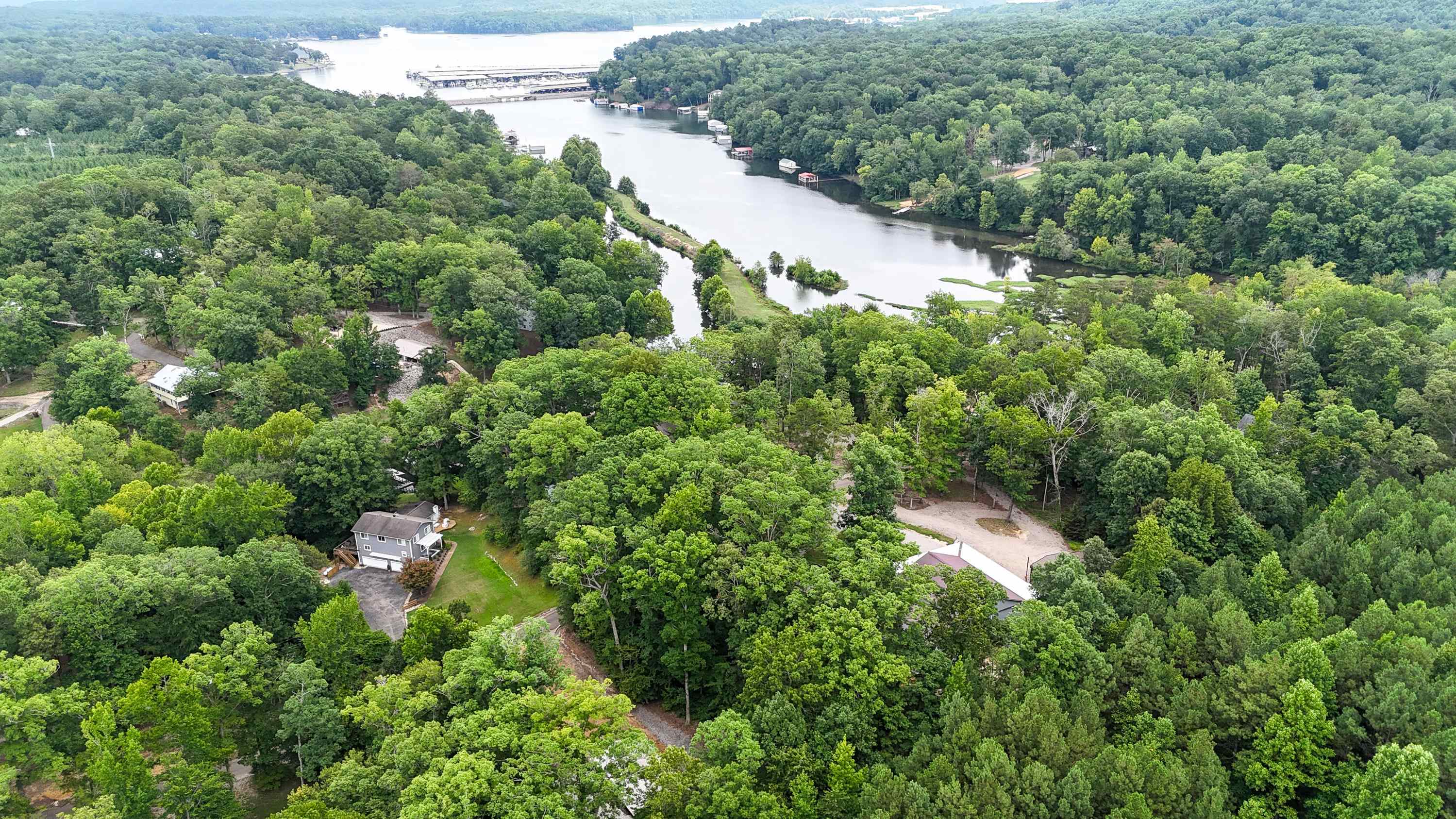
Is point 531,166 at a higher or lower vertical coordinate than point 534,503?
higher

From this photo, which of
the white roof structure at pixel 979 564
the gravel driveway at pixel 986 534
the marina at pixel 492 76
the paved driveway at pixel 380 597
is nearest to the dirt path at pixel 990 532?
the gravel driveway at pixel 986 534

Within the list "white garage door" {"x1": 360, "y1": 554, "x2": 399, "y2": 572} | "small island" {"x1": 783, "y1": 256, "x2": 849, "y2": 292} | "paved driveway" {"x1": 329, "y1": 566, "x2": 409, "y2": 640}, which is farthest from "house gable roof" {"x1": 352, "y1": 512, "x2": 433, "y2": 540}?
"small island" {"x1": 783, "y1": 256, "x2": 849, "y2": 292}

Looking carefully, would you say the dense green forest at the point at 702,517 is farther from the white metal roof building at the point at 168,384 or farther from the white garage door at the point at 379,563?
the white metal roof building at the point at 168,384

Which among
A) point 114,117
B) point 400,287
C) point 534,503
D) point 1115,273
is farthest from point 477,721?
point 114,117

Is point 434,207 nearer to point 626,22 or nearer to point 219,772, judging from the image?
point 219,772

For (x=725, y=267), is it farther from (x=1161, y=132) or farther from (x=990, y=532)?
(x=1161, y=132)

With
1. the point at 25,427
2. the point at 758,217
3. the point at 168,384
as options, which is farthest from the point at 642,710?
the point at 758,217

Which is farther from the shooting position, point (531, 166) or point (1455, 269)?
point (531, 166)
